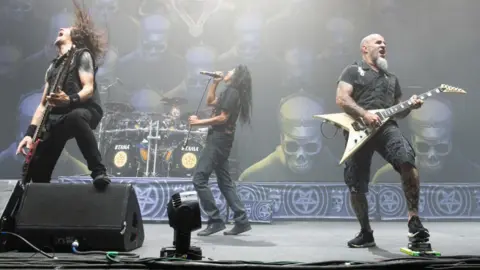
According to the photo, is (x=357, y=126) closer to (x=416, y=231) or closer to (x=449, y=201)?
(x=416, y=231)

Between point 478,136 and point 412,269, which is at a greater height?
point 478,136

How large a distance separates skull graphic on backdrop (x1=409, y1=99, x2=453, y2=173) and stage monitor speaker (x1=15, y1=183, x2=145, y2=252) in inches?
185

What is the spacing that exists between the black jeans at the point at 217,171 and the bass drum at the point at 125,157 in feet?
5.64

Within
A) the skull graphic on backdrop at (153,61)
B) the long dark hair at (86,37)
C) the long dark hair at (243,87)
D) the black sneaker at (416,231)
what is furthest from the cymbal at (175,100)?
the black sneaker at (416,231)

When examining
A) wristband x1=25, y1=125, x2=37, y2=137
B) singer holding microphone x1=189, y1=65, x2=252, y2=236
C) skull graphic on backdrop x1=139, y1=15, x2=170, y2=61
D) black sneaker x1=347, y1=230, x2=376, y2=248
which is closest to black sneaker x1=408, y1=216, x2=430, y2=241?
black sneaker x1=347, y1=230, x2=376, y2=248

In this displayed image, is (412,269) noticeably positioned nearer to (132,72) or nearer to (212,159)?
(212,159)

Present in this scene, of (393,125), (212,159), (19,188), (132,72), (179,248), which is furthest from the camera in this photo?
(132,72)

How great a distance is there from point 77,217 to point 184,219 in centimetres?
90

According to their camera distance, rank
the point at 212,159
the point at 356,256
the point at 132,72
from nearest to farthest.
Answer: the point at 356,256 → the point at 212,159 → the point at 132,72

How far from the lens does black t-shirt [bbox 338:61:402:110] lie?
2887mm

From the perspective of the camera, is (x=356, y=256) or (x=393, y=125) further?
(x=393, y=125)

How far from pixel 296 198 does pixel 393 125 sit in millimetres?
2908

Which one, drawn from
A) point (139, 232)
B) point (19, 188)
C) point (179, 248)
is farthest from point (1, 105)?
point (179, 248)

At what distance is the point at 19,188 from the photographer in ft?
8.15
